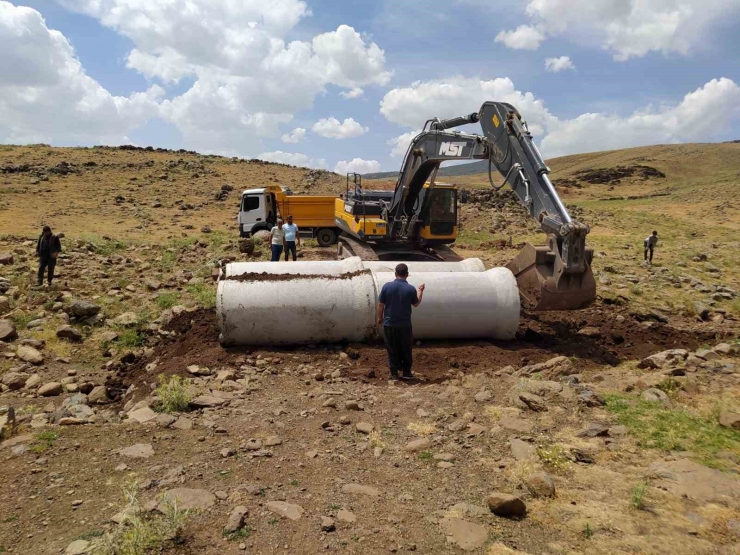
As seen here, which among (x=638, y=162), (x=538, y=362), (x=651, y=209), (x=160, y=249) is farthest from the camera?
(x=638, y=162)

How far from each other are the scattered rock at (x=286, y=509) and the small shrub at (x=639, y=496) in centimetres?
208

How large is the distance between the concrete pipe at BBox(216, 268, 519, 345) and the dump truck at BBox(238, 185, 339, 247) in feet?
34.4

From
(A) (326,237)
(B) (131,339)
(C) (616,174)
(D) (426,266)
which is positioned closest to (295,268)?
(D) (426,266)

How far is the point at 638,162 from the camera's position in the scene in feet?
200

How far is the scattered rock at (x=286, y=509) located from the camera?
3.29m

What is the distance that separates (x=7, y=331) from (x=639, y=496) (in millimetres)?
8240

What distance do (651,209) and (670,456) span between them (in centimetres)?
3328

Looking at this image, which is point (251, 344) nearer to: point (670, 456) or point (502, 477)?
point (502, 477)

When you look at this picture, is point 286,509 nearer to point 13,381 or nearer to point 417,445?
point 417,445

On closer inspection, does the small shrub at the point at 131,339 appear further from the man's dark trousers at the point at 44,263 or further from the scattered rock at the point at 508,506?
the scattered rock at the point at 508,506

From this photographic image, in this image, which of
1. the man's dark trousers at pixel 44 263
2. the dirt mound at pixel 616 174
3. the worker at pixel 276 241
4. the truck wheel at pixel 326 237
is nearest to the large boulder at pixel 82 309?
the man's dark trousers at pixel 44 263

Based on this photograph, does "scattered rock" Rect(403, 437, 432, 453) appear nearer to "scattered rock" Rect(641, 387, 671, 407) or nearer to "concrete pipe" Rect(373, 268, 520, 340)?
"scattered rock" Rect(641, 387, 671, 407)

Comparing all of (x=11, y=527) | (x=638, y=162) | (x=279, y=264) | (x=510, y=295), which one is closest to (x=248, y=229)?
(x=279, y=264)

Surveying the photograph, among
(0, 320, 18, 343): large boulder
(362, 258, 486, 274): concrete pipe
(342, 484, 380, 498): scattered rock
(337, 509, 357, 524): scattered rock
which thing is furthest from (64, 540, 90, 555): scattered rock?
(0, 320, 18, 343): large boulder
